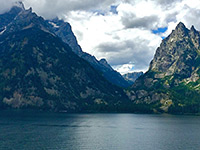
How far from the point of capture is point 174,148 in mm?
149125

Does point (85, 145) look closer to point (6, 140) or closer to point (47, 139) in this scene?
point (47, 139)

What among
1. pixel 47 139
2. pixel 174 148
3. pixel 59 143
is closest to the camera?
pixel 174 148

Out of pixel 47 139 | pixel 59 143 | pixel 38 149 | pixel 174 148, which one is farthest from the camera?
pixel 47 139

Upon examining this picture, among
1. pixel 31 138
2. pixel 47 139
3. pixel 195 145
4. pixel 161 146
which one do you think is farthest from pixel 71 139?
pixel 195 145

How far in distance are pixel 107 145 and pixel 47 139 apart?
145 feet

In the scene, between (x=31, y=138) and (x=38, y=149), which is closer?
(x=38, y=149)

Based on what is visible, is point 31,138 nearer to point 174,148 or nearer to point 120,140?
point 120,140

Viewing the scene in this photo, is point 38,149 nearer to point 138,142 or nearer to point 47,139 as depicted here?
point 47,139

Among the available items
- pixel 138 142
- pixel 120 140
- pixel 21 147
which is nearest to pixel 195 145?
pixel 138 142

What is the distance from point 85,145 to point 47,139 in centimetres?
3168

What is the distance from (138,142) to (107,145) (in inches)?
939

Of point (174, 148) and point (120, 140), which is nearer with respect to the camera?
point (174, 148)

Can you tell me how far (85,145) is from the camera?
156m

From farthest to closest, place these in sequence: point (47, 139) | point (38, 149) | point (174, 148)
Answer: point (47, 139) → point (174, 148) → point (38, 149)
